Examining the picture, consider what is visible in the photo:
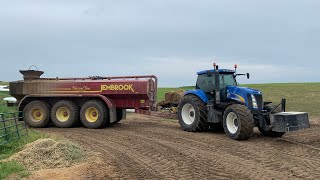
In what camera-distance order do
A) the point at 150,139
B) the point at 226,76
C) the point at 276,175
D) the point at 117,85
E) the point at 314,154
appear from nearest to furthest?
the point at 276,175, the point at 314,154, the point at 150,139, the point at 226,76, the point at 117,85

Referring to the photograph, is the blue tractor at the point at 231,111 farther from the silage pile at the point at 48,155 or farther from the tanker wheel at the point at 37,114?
the tanker wheel at the point at 37,114

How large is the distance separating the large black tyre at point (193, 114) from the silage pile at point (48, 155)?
531 centimetres

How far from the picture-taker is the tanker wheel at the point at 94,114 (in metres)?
16.1

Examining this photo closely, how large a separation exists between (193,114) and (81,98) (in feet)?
15.9

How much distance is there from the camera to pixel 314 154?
1035cm

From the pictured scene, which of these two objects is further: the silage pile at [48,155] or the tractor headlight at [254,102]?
the tractor headlight at [254,102]

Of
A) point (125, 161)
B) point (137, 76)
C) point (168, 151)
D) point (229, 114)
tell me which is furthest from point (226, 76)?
point (125, 161)

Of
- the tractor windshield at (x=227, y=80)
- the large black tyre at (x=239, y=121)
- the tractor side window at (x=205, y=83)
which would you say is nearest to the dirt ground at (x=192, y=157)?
the large black tyre at (x=239, y=121)

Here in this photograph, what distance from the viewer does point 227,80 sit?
14.6 metres

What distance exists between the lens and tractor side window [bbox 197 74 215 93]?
14577 mm

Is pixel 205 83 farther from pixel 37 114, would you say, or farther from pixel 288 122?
pixel 37 114

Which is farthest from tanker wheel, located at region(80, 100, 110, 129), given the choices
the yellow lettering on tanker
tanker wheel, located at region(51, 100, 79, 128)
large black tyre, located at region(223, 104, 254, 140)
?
large black tyre, located at region(223, 104, 254, 140)

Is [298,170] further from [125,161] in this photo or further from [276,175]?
[125,161]

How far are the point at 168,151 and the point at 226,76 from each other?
495 cm
